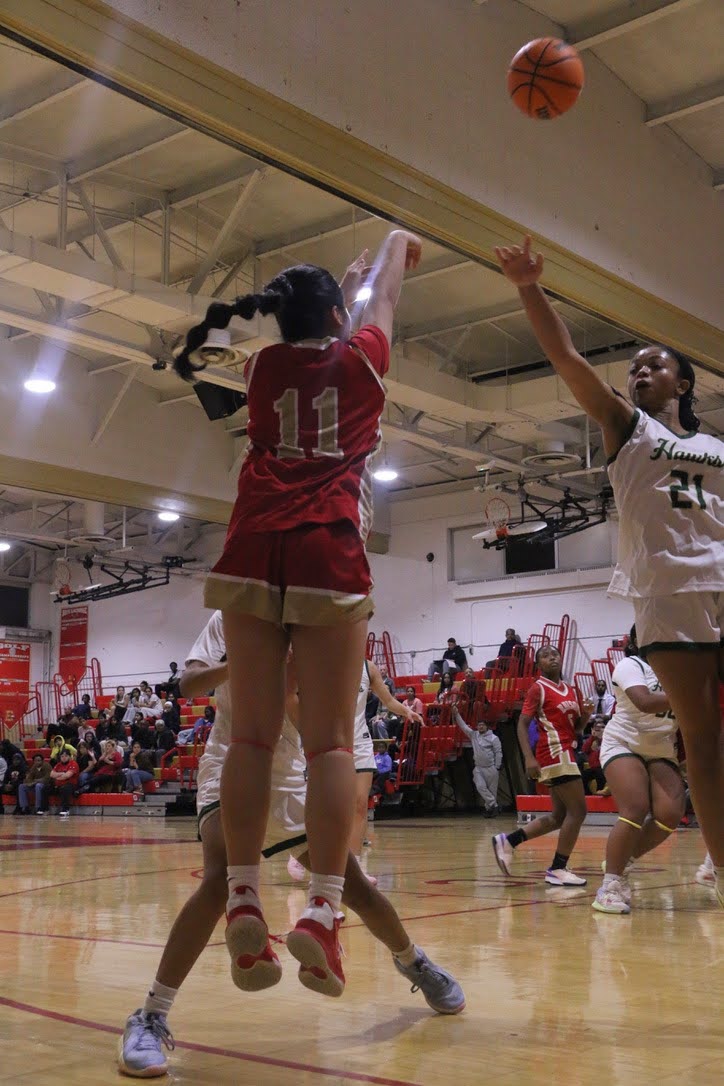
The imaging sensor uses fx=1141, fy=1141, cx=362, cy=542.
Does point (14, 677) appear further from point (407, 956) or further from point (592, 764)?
point (407, 956)

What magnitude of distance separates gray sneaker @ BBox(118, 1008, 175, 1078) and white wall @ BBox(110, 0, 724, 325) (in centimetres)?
537

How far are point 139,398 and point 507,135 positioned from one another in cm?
1081

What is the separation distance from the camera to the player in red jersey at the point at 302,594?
8.05 feet

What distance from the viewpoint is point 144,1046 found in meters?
2.59

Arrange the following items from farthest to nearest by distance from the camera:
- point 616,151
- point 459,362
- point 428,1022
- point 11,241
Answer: point 459,362 < point 11,241 < point 616,151 < point 428,1022

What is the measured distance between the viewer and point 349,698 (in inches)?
99.8

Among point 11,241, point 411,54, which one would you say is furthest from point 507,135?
point 11,241

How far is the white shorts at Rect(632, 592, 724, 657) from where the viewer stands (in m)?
3.09

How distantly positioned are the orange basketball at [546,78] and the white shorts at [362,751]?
11.4 ft

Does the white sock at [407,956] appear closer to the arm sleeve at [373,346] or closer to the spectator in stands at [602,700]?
the arm sleeve at [373,346]

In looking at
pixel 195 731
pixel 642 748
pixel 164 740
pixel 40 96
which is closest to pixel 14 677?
pixel 164 740

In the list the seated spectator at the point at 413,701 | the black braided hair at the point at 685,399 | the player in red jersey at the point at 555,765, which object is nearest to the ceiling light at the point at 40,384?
the seated spectator at the point at 413,701

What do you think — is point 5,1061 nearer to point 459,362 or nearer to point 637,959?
point 637,959

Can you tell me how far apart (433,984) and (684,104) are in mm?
9429
